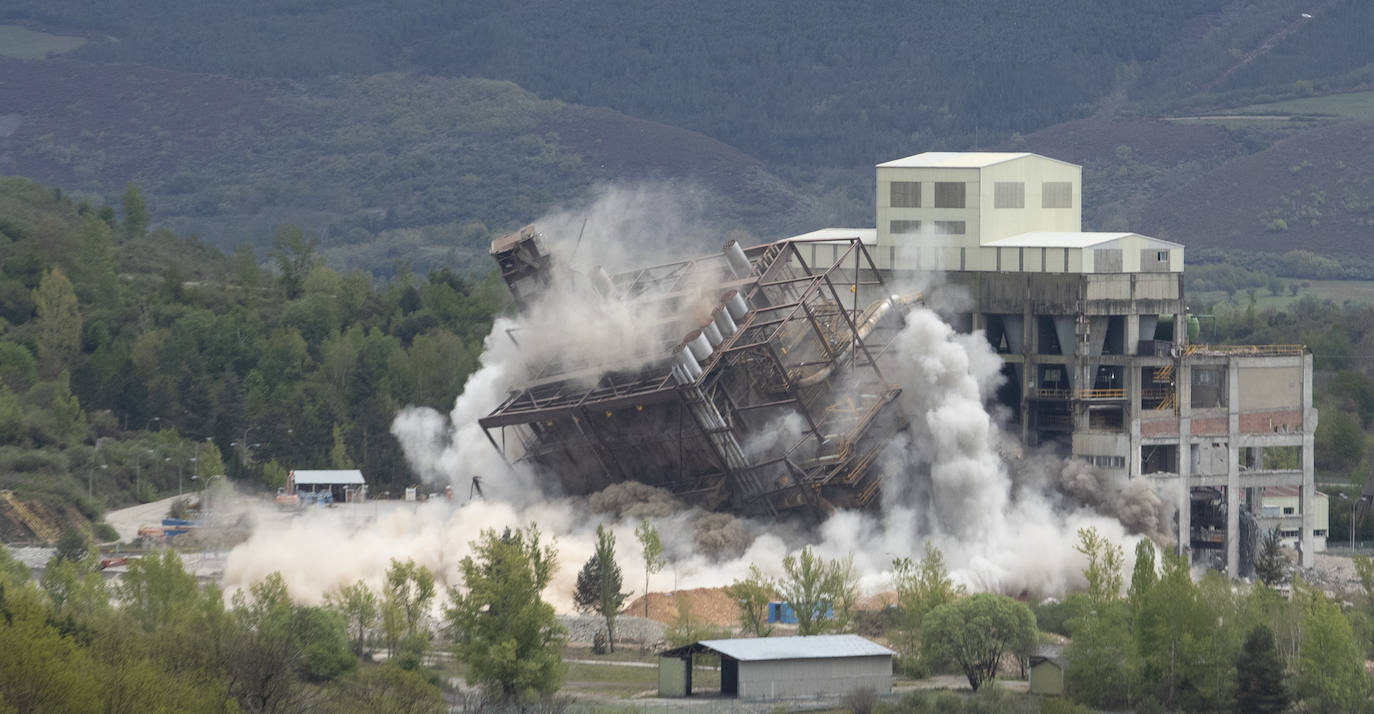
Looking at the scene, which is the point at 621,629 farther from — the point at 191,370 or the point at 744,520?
the point at 191,370

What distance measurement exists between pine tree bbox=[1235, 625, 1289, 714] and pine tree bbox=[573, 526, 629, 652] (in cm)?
2345

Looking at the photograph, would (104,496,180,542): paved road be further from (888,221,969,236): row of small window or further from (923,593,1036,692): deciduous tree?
(923,593,1036,692): deciduous tree

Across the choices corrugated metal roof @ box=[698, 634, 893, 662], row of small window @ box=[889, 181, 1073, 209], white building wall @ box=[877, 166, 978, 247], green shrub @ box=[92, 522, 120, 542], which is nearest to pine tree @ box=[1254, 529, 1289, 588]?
white building wall @ box=[877, 166, 978, 247]

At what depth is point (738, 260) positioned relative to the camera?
106 meters

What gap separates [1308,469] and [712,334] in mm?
33346

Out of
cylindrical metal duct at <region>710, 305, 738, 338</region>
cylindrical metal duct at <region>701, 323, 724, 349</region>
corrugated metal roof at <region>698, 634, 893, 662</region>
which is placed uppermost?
cylindrical metal duct at <region>710, 305, 738, 338</region>

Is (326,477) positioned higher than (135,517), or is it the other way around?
(326,477)

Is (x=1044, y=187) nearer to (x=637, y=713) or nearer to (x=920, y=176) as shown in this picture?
(x=920, y=176)

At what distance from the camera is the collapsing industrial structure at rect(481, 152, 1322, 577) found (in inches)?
4104

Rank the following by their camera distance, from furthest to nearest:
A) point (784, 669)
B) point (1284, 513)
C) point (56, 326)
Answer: point (56, 326)
point (1284, 513)
point (784, 669)

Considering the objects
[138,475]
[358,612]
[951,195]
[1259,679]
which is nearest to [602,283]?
[951,195]

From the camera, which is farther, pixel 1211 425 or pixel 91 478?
pixel 91 478

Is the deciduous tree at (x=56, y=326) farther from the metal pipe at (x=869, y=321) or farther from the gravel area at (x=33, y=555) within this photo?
the metal pipe at (x=869, y=321)

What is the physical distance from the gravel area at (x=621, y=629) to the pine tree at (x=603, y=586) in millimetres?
386
